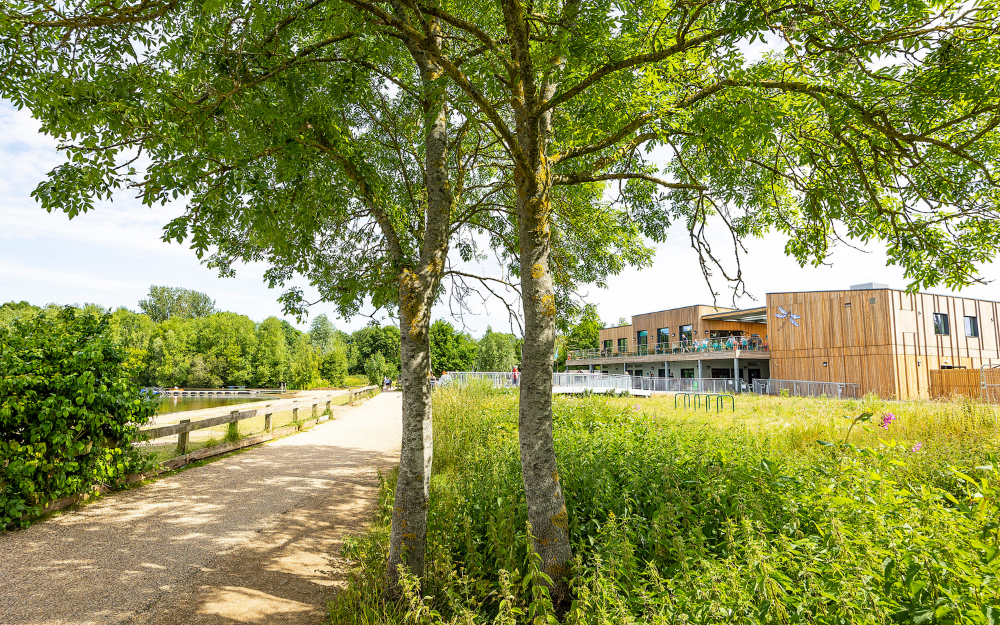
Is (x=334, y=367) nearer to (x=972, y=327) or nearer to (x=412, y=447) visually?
(x=412, y=447)

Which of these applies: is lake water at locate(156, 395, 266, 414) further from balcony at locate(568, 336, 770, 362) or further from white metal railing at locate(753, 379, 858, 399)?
white metal railing at locate(753, 379, 858, 399)

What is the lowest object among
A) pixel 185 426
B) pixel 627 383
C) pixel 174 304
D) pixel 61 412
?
pixel 627 383

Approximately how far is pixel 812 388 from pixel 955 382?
7069mm

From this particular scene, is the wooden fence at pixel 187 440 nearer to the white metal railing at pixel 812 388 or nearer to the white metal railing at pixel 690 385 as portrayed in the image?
the white metal railing at pixel 690 385

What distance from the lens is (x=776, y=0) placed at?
3.14m

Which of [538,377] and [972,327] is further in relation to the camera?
[972,327]

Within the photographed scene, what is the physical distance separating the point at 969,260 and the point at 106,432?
37.5ft

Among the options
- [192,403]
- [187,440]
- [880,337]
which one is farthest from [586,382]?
[192,403]

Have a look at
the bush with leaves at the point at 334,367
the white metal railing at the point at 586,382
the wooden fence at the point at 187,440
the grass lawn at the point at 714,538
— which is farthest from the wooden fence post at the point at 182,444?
the bush with leaves at the point at 334,367

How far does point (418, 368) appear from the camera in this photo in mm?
4516

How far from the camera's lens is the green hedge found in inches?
229

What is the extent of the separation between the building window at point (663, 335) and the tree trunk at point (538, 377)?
1633 inches

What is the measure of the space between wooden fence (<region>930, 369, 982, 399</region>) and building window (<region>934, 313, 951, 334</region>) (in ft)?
9.23

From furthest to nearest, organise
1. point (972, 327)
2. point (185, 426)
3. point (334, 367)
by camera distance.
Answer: point (334, 367) → point (972, 327) → point (185, 426)
